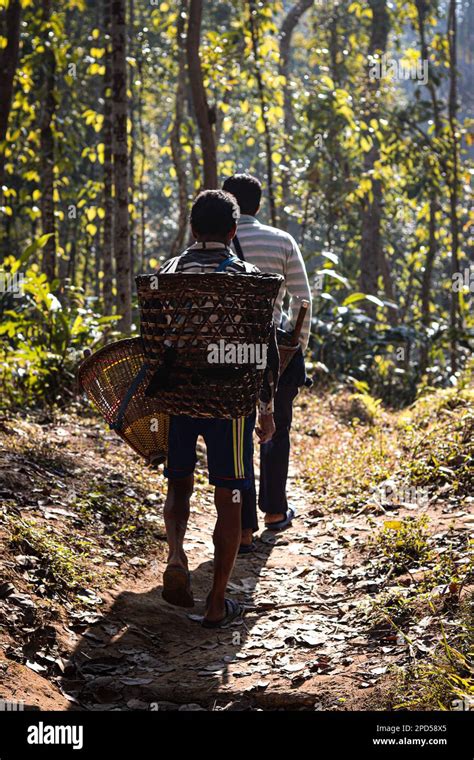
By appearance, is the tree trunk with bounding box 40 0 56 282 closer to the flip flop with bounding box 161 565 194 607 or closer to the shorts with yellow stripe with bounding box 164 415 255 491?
the shorts with yellow stripe with bounding box 164 415 255 491

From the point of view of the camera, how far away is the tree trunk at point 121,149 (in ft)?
30.3

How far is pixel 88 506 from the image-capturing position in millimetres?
5980

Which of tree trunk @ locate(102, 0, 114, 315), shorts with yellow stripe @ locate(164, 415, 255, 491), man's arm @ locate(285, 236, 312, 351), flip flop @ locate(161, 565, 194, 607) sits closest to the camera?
shorts with yellow stripe @ locate(164, 415, 255, 491)

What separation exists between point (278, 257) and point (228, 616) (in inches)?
92.6

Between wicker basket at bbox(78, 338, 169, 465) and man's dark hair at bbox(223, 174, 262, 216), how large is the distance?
1412mm

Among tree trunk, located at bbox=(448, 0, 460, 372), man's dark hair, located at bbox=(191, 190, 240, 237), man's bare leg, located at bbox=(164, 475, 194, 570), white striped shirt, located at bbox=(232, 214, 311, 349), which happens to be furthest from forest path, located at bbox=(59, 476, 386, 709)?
tree trunk, located at bbox=(448, 0, 460, 372)

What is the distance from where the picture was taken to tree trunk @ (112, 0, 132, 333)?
9.24 m

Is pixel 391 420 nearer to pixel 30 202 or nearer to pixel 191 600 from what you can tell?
pixel 191 600

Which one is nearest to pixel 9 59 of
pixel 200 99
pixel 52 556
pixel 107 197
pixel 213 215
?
pixel 200 99

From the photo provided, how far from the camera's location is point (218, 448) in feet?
15.1
